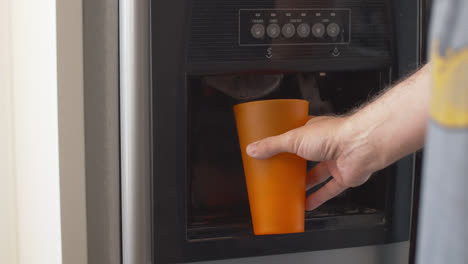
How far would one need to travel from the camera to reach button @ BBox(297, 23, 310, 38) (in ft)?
2.35

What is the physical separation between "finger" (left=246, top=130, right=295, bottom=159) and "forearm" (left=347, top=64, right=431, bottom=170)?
87mm

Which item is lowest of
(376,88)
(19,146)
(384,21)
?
(19,146)

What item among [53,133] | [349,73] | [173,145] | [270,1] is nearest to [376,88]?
[349,73]

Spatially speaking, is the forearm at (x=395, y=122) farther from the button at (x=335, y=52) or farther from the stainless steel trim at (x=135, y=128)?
the stainless steel trim at (x=135, y=128)

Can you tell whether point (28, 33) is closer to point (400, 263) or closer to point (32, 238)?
point (32, 238)

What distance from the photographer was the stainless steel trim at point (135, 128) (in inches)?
26.5

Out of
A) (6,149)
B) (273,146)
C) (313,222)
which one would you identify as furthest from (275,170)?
(6,149)

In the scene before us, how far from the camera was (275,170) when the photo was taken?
2.14 feet

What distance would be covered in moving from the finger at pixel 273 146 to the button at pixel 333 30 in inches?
7.4

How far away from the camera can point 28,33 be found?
0.76 m

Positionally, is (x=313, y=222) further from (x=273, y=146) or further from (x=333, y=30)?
(x=333, y=30)

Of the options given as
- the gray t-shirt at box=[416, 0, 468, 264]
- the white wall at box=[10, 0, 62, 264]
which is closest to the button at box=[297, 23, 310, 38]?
the white wall at box=[10, 0, 62, 264]

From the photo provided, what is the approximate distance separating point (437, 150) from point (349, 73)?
1.90 feet

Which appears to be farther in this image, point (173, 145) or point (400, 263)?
point (400, 263)
